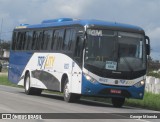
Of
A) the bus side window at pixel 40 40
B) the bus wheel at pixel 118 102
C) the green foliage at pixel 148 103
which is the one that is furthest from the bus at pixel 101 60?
the bus side window at pixel 40 40

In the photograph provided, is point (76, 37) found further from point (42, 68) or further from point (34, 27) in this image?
point (34, 27)

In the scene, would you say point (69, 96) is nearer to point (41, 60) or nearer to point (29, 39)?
point (41, 60)

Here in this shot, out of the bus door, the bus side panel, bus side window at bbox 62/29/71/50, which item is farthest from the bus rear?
the bus side panel

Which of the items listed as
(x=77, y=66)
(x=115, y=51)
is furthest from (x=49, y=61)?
(x=115, y=51)

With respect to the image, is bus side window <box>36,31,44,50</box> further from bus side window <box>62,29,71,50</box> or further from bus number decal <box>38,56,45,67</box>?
bus side window <box>62,29,71,50</box>

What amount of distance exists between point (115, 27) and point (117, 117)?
651cm

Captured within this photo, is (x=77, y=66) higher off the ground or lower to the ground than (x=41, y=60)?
lower

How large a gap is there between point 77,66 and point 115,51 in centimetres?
165

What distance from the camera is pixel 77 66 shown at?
74.2 feet

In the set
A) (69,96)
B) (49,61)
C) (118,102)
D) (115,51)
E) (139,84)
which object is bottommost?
(118,102)

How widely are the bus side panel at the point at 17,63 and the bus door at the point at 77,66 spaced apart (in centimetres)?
673

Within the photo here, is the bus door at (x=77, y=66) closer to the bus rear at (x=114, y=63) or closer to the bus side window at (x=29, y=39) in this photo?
the bus rear at (x=114, y=63)

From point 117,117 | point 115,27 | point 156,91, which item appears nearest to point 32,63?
point 115,27

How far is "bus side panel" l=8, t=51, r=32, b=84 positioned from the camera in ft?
98.4
